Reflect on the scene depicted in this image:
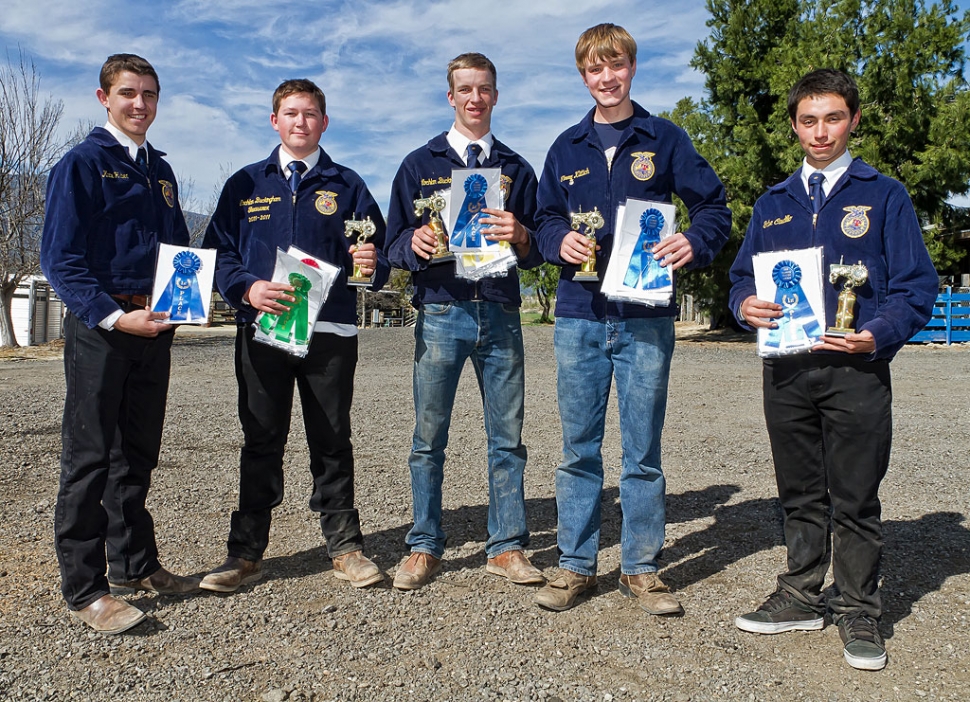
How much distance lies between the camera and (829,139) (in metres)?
3.40

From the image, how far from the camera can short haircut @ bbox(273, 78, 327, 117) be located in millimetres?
3996

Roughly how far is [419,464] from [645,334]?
Result: 4.24 ft

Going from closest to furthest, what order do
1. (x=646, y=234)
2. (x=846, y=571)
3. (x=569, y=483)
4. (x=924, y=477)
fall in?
1. (x=846, y=571)
2. (x=646, y=234)
3. (x=569, y=483)
4. (x=924, y=477)

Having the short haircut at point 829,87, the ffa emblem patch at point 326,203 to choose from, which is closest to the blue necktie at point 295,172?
the ffa emblem patch at point 326,203

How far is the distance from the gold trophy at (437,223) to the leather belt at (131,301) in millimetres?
1317

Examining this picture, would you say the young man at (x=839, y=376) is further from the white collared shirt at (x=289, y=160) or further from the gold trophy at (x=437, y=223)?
the white collared shirt at (x=289, y=160)

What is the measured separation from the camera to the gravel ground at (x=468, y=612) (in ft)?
9.71

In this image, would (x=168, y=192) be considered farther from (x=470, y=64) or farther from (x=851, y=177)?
(x=851, y=177)

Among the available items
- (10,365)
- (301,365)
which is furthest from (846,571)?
(10,365)

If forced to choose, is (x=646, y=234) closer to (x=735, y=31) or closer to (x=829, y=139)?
(x=829, y=139)

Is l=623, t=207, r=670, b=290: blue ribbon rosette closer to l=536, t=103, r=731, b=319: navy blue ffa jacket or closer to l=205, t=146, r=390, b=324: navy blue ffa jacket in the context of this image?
l=536, t=103, r=731, b=319: navy blue ffa jacket

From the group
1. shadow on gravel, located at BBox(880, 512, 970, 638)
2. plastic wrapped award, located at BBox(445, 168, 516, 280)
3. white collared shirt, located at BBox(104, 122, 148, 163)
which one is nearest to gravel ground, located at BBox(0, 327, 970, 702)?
shadow on gravel, located at BBox(880, 512, 970, 638)

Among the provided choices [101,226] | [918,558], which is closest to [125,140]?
[101,226]

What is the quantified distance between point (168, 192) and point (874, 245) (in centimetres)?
315
